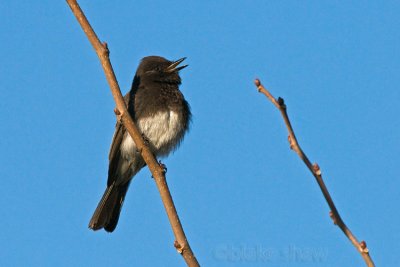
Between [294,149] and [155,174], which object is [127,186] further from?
[294,149]

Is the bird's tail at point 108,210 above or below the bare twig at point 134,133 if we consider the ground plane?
above

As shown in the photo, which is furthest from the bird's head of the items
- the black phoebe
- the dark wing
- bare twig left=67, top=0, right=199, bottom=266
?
bare twig left=67, top=0, right=199, bottom=266

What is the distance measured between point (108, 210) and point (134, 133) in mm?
4175

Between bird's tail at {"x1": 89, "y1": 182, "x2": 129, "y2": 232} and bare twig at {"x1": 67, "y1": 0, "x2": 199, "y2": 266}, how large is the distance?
12.7 ft

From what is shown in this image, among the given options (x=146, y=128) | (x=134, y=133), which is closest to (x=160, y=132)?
(x=146, y=128)

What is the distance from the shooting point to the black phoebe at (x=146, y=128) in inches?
308

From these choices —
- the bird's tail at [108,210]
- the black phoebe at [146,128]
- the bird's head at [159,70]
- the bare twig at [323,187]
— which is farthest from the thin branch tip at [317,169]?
the bird's head at [159,70]

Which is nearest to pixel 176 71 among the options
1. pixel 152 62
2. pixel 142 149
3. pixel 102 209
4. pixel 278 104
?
pixel 152 62

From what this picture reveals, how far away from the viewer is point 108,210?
809cm

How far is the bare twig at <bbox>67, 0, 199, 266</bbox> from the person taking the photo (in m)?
3.29

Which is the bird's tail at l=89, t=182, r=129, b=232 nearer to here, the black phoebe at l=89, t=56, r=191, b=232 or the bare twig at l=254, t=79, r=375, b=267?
the black phoebe at l=89, t=56, r=191, b=232

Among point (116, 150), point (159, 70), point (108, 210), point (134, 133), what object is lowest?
point (134, 133)

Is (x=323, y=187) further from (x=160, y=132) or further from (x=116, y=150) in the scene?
(x=116, y=150)

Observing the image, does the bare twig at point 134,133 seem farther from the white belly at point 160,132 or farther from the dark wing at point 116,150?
the dark wing at point 116,150
